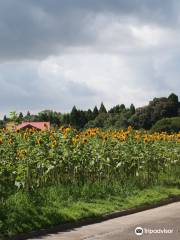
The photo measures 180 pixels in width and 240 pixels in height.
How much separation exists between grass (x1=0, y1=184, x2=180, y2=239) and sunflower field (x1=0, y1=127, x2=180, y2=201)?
0.39m

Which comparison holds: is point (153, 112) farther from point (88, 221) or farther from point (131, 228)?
point (131, 228)

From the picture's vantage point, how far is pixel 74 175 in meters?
16.8

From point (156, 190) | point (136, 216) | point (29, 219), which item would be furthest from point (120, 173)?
point (29, 219)

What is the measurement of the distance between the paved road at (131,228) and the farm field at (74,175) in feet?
1.80

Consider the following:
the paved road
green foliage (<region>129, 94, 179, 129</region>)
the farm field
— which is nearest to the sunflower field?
the farm field

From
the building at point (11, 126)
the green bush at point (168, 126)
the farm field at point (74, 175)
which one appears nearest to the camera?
the farm field at point (74, 175)

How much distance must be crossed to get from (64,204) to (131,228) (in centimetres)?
236

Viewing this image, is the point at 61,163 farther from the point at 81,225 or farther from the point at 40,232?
the point at 40,232

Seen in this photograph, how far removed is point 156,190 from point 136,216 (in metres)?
4.29

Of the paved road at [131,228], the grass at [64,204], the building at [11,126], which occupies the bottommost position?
the paved road at [131,228]

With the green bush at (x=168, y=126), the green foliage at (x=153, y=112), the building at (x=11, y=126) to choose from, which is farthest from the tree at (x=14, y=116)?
the green foliage at (x=153, y=112)

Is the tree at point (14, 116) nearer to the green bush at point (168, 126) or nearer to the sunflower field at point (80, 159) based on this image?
the sunflower field at point (80, 159)

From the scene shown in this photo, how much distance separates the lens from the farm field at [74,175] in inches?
512

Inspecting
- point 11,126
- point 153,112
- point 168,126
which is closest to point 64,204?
point 11,126
